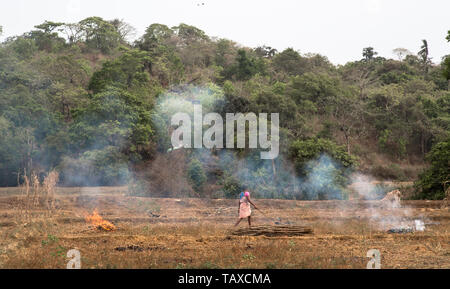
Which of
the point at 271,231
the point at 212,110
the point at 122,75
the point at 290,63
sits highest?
the point at 290,63

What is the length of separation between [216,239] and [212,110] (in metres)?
18.5

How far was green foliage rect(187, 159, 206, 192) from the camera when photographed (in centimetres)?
2545

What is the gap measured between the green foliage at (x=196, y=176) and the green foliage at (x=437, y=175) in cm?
1001

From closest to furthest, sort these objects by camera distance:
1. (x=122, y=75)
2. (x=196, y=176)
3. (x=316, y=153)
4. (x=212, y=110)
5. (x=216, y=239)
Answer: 1. (x=216, y=239)
2. (x=316, y=153)
3. (x=196, y=176)
4. (x=212, y=110)
5. (x=122, y=75)

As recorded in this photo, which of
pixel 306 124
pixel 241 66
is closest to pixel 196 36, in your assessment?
pixel 241 66

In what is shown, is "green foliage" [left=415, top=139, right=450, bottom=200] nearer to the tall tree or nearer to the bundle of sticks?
the bundle of sticks

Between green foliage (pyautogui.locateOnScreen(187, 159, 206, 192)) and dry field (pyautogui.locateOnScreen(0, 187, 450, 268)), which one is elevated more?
green foliage (pyautogui.locateOnScreen(187, 159, 206, 192))

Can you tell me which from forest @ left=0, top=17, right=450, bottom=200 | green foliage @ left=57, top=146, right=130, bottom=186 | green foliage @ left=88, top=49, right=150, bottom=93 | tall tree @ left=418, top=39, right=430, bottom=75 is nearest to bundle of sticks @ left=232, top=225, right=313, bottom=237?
forest @ left=0, top=17, right=450, bottom=200

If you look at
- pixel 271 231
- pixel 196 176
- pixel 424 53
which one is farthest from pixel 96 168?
pixel 424 53

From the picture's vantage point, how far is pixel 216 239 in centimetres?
1231

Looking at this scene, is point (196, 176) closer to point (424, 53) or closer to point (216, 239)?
point (216, 239)

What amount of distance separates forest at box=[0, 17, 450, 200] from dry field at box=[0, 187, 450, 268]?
→ 392 centimetres

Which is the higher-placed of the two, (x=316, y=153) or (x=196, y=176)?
(x=316, y=153)

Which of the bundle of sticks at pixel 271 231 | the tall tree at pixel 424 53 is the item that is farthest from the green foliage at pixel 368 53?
the bundle of sticks at pixel 271 231
